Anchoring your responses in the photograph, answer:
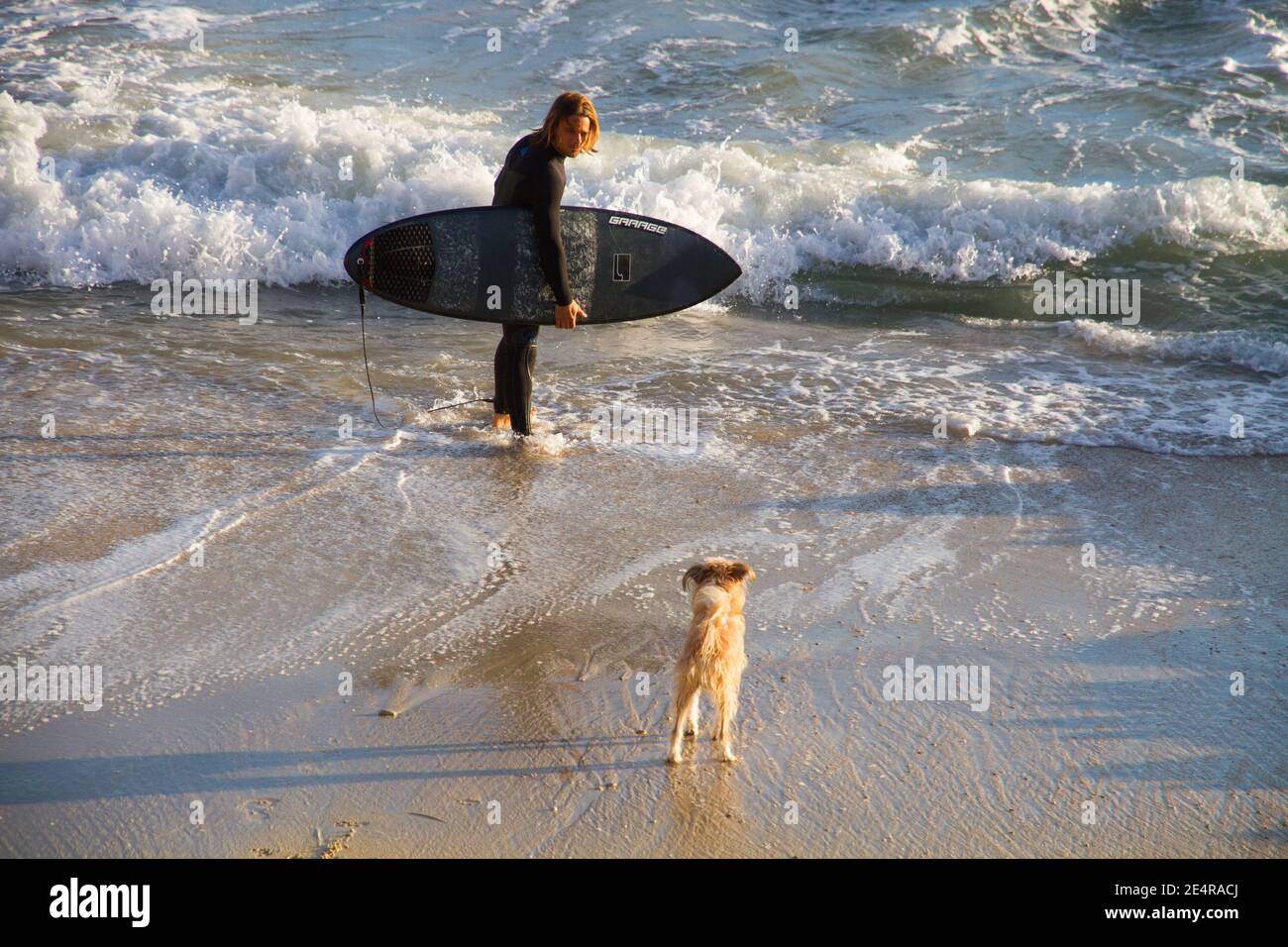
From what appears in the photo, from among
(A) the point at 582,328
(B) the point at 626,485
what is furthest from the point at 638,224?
(A) the point at 582,328

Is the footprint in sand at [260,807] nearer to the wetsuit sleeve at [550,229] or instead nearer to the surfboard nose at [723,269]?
the wetsuit sleeve at [550,229]

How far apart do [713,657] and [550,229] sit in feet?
9.36

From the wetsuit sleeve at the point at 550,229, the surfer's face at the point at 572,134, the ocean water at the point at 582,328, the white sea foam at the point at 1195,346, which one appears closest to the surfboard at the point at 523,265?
the wetsuit sleeve at the point at 550,229

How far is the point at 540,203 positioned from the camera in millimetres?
5273

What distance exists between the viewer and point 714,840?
119 inches

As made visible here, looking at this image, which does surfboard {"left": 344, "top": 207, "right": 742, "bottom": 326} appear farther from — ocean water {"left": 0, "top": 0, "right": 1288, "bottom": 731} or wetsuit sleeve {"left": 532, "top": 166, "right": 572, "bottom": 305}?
ocean water {"left": 0, "top": 0, "right": 1288, "bottom": 731}

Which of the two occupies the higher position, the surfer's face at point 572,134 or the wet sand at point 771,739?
the surfer's face at point 572,134

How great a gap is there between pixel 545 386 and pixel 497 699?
3537 mm

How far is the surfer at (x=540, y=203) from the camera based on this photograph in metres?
5.09

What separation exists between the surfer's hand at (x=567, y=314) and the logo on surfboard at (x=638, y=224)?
0.77 metres

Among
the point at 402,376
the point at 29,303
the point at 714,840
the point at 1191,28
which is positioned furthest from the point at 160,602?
the point at 1191,28

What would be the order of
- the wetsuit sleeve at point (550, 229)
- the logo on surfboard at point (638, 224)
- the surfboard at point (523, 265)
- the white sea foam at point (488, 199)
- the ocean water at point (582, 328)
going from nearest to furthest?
the ocean water at point (582, 328), the wetsuit sleeve at point (550, 229), the surfboard at point (523, 265), the logo on surfboard at point (638, 224), the white sea foam at point (488, 199)
